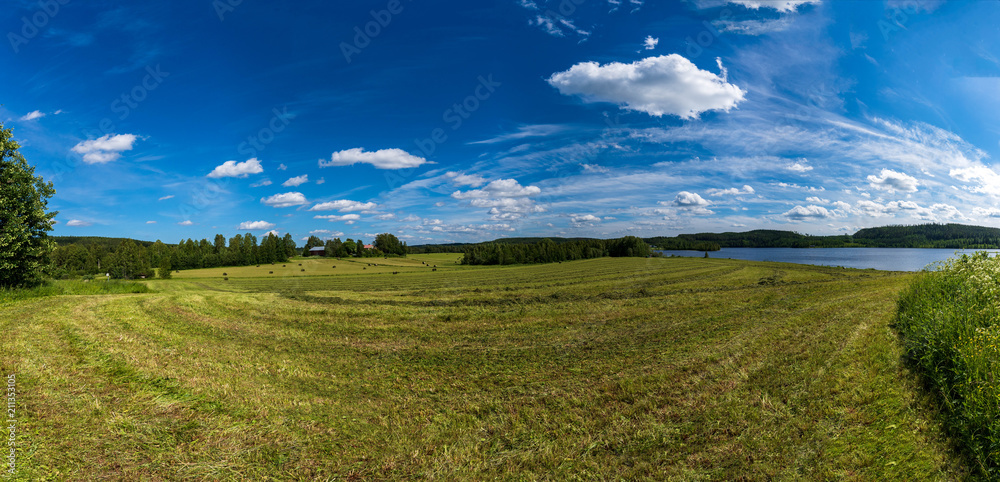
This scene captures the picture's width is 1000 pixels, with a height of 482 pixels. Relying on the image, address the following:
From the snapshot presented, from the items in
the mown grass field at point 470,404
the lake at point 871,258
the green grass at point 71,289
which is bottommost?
the lake at point 871,258

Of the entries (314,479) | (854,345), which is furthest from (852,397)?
(314,479)

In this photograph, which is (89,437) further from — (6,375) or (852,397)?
(852,397)

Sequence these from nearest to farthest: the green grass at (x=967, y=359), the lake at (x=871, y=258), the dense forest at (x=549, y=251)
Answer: the green grass at (x=967, y=359) → the lake at (x=871, y=258) → the dense forest at (x=549, y=251)

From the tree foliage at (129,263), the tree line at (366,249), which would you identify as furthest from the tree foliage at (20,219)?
the tree line at (366,249)

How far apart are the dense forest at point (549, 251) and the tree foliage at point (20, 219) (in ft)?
244

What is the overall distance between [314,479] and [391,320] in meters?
11.1

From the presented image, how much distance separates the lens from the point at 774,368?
24.9 feet

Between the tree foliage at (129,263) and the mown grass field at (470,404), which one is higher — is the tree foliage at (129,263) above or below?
above

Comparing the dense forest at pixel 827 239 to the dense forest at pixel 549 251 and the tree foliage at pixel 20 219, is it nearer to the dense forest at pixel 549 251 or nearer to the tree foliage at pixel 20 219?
the dense forest at pixel 549 251

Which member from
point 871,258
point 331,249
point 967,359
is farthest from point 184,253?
point 871,258

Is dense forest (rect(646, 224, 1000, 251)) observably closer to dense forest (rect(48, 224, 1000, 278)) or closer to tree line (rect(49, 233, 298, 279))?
dense forest (rect(48, 224, 1000, 278))

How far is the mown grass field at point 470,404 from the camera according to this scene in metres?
4.43

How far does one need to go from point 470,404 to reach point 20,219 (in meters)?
25.8

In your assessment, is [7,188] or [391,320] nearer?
[391,320]
